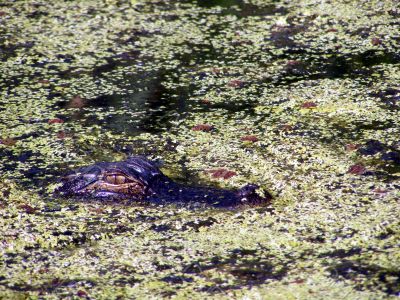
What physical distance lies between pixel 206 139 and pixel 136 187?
0.81 metres

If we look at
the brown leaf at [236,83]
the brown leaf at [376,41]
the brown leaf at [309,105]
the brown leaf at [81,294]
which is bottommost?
the brown leaf at [236,83]

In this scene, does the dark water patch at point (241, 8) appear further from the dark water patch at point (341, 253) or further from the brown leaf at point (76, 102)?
the dark water patch at point (341, 253)

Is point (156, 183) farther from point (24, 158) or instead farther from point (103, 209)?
point (24, 158)

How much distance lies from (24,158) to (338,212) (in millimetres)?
1809

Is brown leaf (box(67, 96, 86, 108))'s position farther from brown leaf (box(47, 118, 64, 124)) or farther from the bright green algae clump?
brown leaf (box(47, 118, 64, 124))

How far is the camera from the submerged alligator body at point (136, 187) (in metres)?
3.76

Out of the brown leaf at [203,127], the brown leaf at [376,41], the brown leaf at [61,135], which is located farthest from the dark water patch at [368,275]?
the brown leaf at [376,41]

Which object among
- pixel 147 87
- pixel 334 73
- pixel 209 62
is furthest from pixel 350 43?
pixel 147 87

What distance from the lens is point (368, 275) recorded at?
2.99 meters

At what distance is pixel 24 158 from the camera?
431 cm

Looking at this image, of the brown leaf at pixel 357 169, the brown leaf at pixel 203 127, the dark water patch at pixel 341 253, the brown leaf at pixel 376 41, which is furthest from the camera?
the brown leaf at pixel 376 41

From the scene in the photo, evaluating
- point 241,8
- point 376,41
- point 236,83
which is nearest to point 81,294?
point 236,83

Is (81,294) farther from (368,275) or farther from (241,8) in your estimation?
(241,8)

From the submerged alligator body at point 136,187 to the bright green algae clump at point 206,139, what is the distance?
0.23 feet
